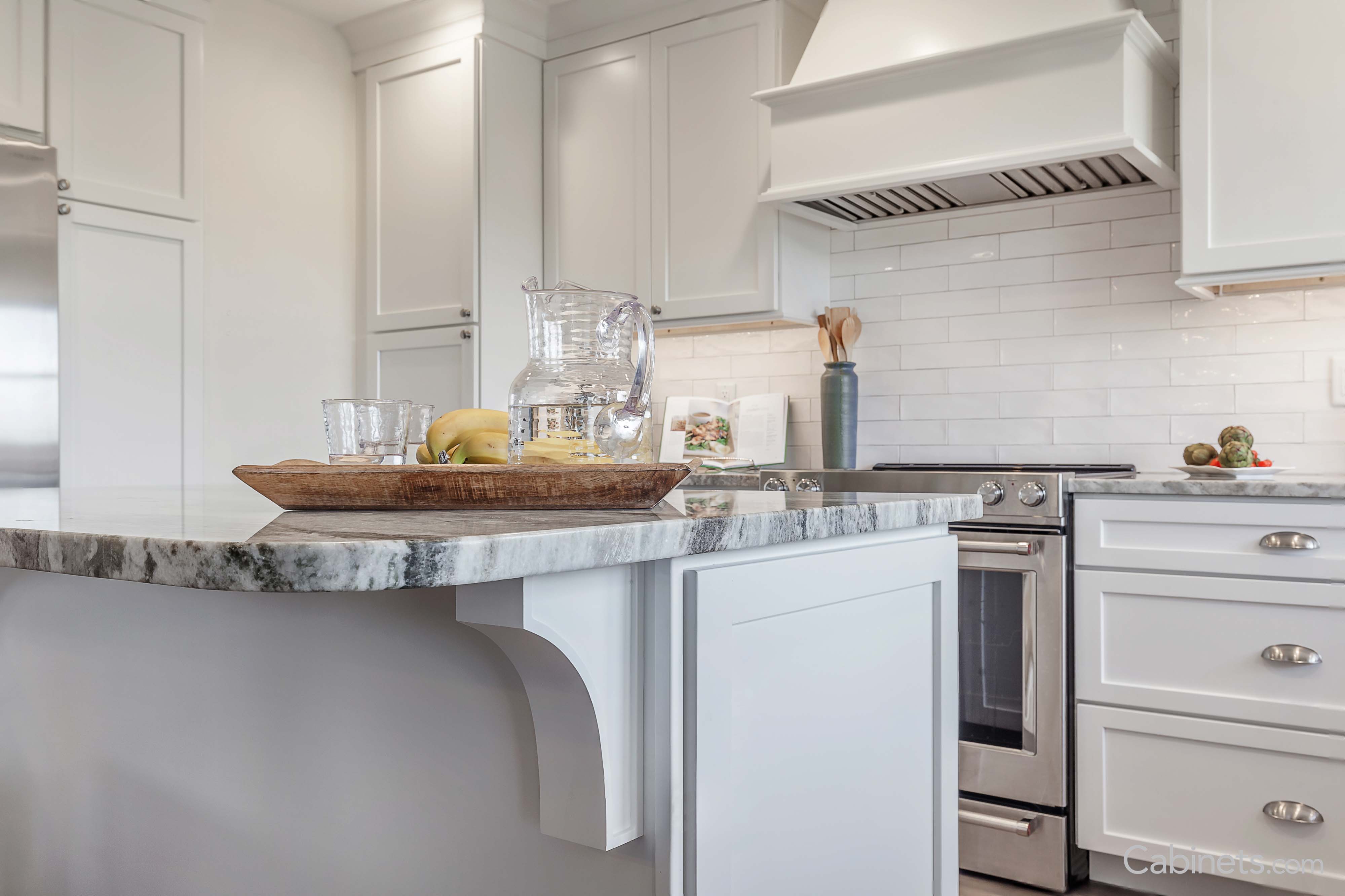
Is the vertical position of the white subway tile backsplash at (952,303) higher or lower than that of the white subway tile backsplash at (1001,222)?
lower

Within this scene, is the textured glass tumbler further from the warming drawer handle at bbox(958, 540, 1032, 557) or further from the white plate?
the white plate

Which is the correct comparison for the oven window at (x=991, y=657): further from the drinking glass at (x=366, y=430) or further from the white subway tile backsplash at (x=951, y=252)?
the drinking glass at (x=366, y=430)

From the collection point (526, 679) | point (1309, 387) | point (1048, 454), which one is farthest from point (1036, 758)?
point (526, 679)

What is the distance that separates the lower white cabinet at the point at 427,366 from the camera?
3.32 meters

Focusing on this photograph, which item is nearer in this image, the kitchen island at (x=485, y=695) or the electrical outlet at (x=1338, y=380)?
the kitchen island at (x=485, y=695)

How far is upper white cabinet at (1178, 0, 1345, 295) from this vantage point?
218 centimetres

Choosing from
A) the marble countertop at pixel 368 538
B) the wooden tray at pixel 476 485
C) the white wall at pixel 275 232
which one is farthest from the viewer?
the white wall at pixel 275 232

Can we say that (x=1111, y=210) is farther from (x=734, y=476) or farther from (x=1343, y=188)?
(x=734, y=476)

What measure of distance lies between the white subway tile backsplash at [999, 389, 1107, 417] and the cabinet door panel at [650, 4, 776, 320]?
0.75 m

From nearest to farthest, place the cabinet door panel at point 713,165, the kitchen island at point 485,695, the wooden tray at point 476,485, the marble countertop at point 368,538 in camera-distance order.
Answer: the marble countertop at point 368,538, the kitchen island at point 485,695, the wooden tray at point 476,485, the cabinet door panel at point 713,165

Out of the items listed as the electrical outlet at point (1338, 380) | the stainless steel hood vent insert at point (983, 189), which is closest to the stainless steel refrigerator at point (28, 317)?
the stainless steel hood vent insert at point (983, 189)

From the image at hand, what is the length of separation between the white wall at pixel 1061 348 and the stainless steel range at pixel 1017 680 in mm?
572

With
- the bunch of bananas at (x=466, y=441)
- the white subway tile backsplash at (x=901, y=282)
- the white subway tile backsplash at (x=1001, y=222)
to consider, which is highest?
the white subway tile backsplash at (x=1001, y=222)
